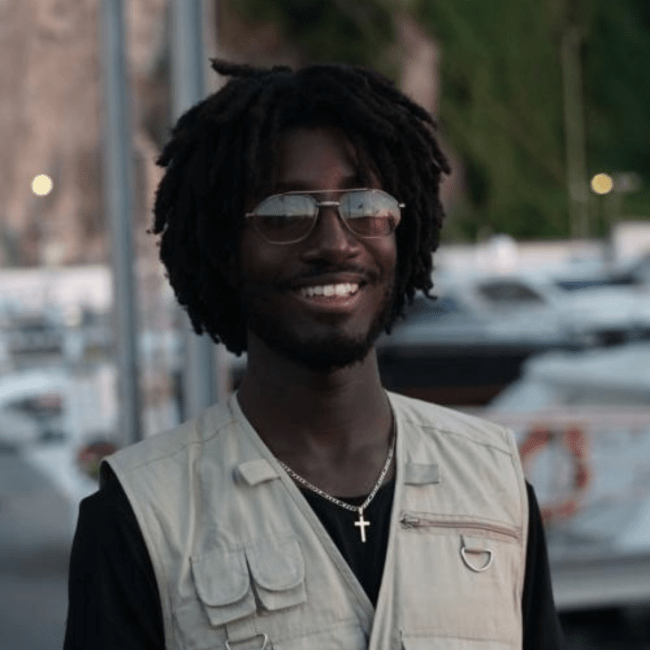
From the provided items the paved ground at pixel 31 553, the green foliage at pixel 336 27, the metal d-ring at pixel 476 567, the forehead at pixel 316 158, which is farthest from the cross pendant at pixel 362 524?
the green foliage at pixel 336 27

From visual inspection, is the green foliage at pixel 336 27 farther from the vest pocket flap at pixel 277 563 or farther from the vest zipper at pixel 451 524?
the vest pocket flap at pixel 277 563

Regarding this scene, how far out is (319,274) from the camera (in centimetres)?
205

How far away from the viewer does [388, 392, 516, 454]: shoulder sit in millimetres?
2176

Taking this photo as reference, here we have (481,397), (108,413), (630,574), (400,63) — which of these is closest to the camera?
(108,413)

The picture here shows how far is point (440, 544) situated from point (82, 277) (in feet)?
13.1

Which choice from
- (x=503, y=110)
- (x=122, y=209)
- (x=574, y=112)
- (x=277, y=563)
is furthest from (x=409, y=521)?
(x=574, y=112)

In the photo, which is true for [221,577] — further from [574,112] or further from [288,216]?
[574,112]

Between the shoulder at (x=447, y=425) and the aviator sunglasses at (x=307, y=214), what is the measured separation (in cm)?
23

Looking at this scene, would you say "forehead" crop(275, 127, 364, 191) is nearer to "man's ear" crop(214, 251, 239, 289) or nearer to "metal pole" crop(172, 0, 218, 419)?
"man's ear" crop(214, 251, 239, 289)

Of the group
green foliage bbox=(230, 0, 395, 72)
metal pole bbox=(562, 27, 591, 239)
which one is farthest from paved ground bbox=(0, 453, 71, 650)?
metal pole bbox=(562, 27, 591, 239)

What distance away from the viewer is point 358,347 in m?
2.07

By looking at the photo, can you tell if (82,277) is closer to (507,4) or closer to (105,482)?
(105,482)

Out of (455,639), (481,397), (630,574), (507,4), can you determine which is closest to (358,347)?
(455,639)

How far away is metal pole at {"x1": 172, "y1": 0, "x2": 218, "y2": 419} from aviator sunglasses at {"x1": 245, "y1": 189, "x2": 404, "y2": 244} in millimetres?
3086
